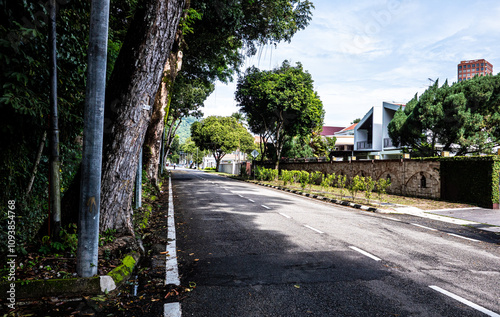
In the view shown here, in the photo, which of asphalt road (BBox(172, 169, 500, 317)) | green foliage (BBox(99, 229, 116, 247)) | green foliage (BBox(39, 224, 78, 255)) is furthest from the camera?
green foliage (BBox(99, 229, 116, 247))

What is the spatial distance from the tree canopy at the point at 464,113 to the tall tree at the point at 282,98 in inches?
361

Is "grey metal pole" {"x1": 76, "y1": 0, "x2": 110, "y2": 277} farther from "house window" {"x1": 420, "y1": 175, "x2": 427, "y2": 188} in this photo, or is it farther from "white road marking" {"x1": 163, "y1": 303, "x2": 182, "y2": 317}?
"house window" {"x1": 420, "y1": 175, "x2": 427, "y2": 188}

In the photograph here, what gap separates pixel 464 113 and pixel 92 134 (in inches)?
886

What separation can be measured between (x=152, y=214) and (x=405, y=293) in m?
7.33

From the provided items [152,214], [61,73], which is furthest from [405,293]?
[152,214]

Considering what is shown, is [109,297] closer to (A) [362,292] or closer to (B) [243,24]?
(A) [362,292]

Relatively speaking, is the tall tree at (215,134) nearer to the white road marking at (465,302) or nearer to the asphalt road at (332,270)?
the asphalt road at (332,270)

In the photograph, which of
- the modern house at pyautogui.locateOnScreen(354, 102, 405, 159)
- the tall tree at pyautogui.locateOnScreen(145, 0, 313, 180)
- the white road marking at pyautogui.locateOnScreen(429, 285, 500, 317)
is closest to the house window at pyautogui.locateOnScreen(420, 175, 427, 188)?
the tall tree at pyautogui.locateOnScreen(145, 0, 313, 180)

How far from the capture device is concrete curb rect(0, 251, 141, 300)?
3.30 m

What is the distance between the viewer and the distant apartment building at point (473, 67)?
175500 mm

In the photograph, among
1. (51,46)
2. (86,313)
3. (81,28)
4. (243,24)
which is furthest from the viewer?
(243,24)

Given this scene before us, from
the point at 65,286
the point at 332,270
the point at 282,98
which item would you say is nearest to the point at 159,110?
the point at 65,286

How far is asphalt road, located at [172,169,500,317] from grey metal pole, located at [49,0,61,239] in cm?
186

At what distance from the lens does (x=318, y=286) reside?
13.1 feet
